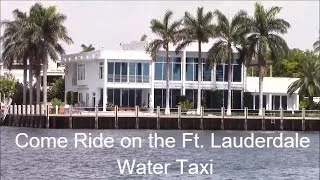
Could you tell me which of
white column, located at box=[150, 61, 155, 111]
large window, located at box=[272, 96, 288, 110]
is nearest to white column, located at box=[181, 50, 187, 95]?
white column, located at box=[150, 61, 155, 111]

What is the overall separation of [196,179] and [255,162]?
11.6m

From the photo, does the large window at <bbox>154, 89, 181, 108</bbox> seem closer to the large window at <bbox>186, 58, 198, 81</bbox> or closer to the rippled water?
the large window at <bbox>186, 58, 198, 81</bbox>

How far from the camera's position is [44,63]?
96.4m

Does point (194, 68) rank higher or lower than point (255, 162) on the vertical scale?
higher

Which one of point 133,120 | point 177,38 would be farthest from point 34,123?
point 177,38

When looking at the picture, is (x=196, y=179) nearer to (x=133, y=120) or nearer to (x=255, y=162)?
(x=255, y=162)

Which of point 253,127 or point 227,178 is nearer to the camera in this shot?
point 227,178

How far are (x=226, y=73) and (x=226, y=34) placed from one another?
736cm

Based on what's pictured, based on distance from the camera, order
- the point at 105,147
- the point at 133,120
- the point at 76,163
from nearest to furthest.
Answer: the point at 76,163
the point at 105,147
the point at 133,120

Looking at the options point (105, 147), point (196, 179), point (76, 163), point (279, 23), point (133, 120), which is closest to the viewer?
point (196, 179)

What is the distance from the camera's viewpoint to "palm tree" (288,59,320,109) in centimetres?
9550

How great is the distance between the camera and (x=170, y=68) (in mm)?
95812

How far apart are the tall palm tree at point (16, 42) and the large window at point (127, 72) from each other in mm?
10260

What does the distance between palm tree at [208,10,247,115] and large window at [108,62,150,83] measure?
7058 mm
